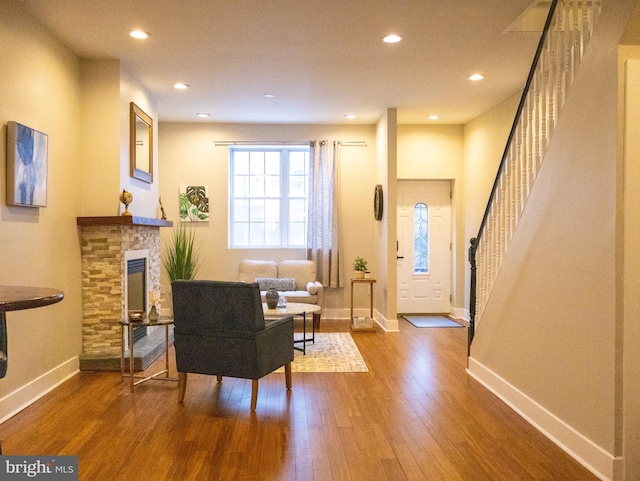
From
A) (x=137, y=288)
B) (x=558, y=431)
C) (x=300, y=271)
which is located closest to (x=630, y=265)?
(x=558, y=431)

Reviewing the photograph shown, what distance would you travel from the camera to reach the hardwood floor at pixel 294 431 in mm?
2621

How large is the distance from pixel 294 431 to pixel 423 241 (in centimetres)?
489

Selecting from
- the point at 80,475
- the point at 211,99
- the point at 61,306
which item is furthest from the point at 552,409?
the point at 211,99

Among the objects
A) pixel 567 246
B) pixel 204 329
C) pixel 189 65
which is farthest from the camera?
pixel 189 65

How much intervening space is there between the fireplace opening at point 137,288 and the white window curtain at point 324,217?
254 cm

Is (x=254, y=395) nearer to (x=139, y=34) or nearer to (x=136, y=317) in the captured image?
(x=136, y=317)

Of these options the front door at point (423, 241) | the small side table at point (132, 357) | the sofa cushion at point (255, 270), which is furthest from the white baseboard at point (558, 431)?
the sofa cushion at point (255, 270)

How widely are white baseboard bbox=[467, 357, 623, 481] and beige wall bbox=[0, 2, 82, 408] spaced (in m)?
3.37

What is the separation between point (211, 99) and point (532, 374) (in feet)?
14.8

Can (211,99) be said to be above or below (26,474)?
above

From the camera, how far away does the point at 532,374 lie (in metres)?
3.31

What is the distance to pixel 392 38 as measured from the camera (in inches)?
163

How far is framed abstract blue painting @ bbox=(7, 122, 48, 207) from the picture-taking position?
3.40 meters

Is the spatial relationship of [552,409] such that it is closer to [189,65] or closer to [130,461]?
[130,461]
